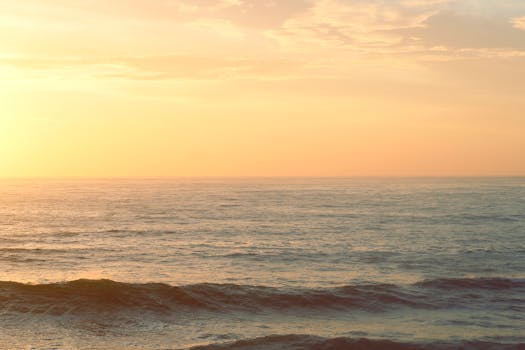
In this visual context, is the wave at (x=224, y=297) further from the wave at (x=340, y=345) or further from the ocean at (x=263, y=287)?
the wave at (x=340, y=345)

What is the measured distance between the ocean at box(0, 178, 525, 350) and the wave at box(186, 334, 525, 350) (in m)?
0.06

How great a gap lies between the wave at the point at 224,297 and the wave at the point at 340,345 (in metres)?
4.80

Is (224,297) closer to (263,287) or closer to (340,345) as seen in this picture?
(263,287)

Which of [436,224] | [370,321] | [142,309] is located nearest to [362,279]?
[370,321]

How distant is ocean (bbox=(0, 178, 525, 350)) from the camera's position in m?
17.8

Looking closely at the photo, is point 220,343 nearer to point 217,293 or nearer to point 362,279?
point 217,293

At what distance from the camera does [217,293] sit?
2342 cm

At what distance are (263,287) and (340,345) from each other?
8268 millimetres

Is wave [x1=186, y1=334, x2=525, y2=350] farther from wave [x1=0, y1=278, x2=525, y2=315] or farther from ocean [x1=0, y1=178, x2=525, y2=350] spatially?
wave [x1=0, y1=278, x2=525, y2=315]

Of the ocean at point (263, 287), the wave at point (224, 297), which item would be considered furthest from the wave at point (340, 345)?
the wave at point (224, 297)

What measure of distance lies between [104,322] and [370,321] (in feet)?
34.8

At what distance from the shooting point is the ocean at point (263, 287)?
17.8 m

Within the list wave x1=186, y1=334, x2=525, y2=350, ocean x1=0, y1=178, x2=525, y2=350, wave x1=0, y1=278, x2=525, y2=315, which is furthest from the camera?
wave x1=0, y1=278, x2=525, y2=315

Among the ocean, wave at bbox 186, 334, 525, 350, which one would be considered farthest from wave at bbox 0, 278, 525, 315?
wave at bbox 186, 334, 525, 350
